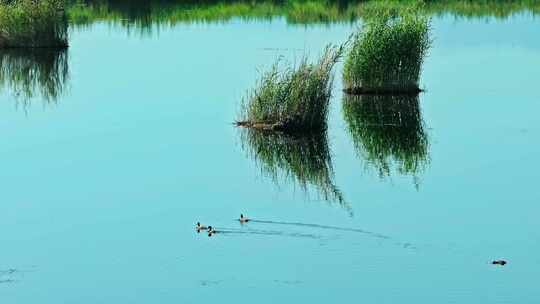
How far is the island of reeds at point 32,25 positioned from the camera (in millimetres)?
23766

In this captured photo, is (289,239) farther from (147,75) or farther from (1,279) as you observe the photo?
(147,75)

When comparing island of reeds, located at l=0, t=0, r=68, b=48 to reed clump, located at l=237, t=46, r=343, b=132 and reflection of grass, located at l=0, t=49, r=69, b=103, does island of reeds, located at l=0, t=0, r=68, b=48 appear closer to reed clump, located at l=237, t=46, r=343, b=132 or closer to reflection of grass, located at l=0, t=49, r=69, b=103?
reflection of grass, located at l=0, t=49, r=69, b=103

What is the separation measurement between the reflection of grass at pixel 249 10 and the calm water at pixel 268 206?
845 cm

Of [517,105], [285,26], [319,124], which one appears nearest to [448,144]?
[319,124]

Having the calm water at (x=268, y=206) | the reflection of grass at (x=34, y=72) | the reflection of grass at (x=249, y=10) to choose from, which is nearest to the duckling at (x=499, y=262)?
the calm water at (x=268, y=206)

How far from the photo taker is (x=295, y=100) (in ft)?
49.4

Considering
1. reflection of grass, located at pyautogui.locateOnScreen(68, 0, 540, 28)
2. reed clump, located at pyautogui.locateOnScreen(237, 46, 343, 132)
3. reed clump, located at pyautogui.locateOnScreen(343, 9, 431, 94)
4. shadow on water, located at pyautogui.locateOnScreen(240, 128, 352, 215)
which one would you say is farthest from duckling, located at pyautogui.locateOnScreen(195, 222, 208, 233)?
reflection of grass, located at pyautogui.locateOnScreen(68, 0, 540, 28)

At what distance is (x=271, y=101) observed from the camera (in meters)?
15.1

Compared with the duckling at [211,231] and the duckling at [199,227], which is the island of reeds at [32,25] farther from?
the duckling at [211,231]

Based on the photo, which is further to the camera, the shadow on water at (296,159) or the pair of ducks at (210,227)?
the shadow on water at (296,159)

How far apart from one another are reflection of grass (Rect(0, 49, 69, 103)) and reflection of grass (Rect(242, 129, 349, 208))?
4.87 meters

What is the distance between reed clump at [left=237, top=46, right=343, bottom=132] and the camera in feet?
49.3

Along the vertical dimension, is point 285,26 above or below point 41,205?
above

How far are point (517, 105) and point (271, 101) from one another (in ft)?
12.2
